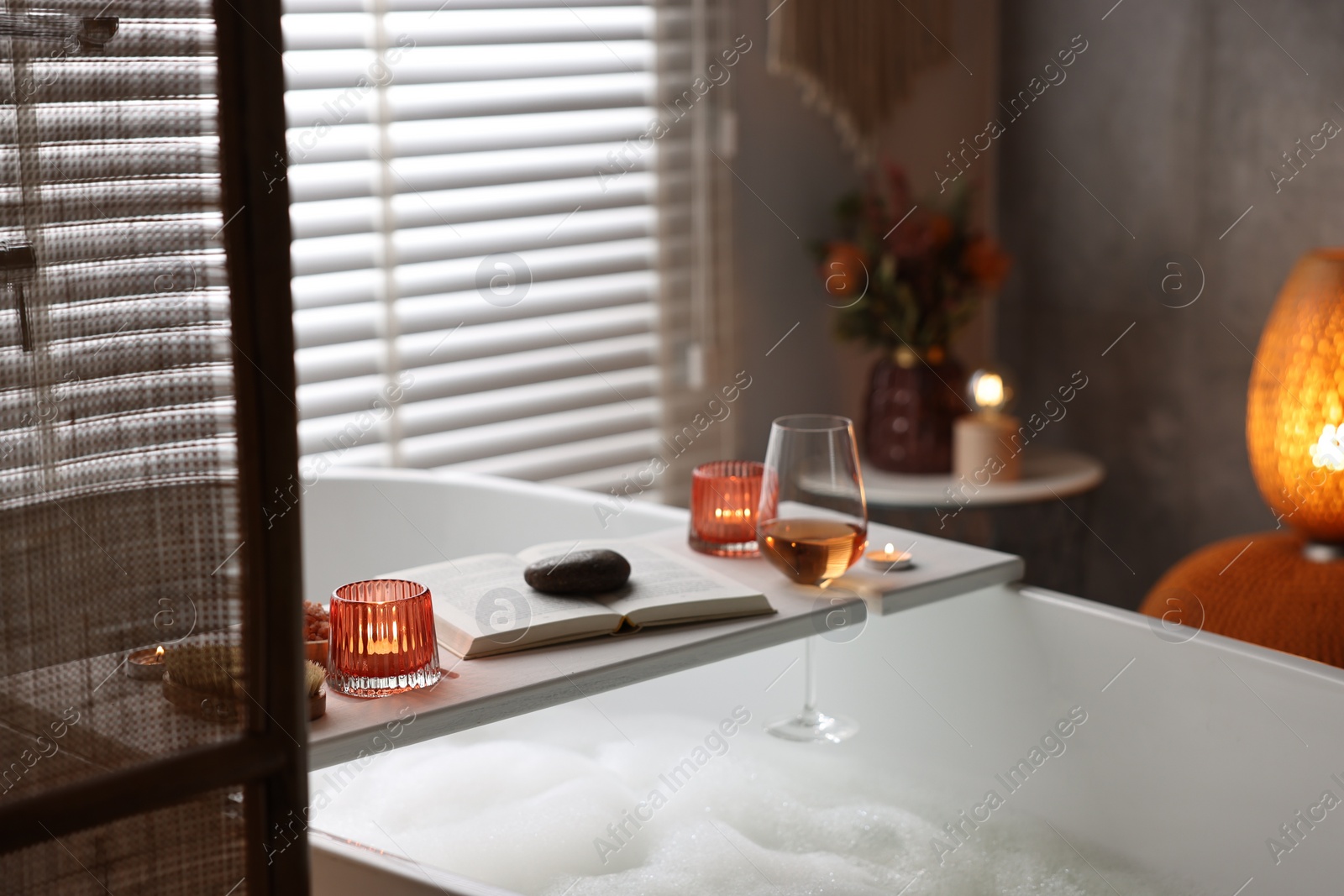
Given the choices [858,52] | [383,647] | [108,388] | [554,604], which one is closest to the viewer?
[108,388]

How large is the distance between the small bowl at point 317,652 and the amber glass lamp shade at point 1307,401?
1164 mm

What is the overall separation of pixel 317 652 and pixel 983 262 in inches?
65.0

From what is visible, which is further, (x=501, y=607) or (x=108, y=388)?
(x=501, y=607)

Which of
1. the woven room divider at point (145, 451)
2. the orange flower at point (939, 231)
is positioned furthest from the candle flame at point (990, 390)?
the woven room divider at point (145, 451)

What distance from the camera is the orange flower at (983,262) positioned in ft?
7.74

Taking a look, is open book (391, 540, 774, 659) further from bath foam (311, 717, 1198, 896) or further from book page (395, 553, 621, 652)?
bath foam (311, 717, 1198, 896)

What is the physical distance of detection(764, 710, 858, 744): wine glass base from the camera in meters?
1.35

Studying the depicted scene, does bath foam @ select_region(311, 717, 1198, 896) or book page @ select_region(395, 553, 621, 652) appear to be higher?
book page @ select_region(395, 553, 621, 652)

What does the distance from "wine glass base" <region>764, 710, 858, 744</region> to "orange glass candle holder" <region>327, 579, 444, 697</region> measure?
1.51 feet

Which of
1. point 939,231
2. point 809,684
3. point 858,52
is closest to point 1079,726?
point 809,684

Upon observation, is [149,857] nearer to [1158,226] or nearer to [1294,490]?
[1294,490]

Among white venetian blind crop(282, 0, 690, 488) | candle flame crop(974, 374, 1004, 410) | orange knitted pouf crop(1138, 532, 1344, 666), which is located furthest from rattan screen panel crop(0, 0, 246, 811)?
candle flame crop(974, 374, 1004, 410)

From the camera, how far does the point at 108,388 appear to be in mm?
708

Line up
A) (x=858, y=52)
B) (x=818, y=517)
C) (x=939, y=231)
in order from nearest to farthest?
(x=818, y=517), (x=939, y=231), (x=858, y=52)
